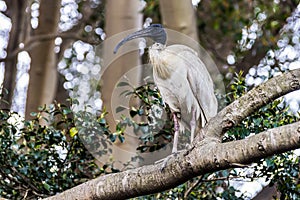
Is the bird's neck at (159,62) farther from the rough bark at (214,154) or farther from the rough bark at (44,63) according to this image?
the rough bark at (44,63)

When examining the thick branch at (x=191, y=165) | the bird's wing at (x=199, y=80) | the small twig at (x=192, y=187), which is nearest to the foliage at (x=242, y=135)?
the small twig at (x=192, y=187)

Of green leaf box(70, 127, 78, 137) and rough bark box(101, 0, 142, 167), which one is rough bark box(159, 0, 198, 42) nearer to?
rough bark box(101, 0, 142, 167)

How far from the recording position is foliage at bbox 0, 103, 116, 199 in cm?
236

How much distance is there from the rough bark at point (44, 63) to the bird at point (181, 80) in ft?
5.96

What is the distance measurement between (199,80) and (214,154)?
2.30 feet

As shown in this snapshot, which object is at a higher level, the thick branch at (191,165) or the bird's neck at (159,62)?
the bird's neck at (159,62)

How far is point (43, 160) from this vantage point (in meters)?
2.37

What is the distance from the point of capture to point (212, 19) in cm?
489

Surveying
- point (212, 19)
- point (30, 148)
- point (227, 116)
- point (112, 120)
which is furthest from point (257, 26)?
point (227, 116)

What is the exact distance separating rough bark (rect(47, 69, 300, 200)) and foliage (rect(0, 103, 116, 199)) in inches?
25.5

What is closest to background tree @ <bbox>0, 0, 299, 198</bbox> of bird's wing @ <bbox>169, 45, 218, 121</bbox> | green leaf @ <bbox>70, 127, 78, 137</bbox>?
green leaf @ <bbox>70, 127, 78, 137</bbox>

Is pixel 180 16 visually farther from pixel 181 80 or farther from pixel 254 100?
pixel 254 100

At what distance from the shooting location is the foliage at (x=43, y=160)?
236 centimetres

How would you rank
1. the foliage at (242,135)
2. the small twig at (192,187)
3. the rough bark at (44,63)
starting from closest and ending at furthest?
the foliage at (242,135)
the small twig at (192,187)
the rough bark at (44,63)
